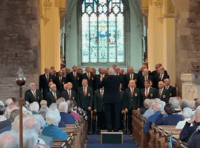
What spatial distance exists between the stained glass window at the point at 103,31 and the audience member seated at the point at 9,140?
3074cm

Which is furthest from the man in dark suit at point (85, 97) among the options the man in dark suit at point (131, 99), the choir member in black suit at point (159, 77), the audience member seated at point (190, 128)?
the audience member seated at point (190, 128)

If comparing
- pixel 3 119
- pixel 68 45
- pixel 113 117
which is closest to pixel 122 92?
pixel 113 117

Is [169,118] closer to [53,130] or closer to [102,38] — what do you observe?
[53,130]

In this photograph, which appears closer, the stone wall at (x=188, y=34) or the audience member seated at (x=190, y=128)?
the audience member seated at (x=190, y=128)

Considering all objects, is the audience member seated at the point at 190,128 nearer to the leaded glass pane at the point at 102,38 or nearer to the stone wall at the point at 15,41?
the stone wall at the point at 15,41

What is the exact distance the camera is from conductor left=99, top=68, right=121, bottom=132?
38.8 feet

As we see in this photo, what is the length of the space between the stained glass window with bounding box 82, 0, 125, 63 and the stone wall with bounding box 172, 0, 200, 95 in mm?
17878

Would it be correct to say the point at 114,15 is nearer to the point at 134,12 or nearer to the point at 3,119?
the point at 134,12

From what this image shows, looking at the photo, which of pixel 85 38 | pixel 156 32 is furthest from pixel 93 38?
pixel 156 32

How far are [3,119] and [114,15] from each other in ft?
93.3

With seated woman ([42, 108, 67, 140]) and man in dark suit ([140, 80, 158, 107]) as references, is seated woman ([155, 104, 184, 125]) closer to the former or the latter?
seated woman ([42, 108, 67, 140])

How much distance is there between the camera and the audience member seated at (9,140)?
3.58 meters

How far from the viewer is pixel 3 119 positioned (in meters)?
6.75

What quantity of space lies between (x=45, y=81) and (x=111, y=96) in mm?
4056
